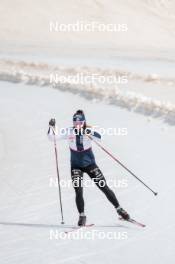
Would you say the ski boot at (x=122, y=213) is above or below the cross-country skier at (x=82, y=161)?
below

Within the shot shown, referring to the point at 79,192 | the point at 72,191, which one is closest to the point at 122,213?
the point at 79,192

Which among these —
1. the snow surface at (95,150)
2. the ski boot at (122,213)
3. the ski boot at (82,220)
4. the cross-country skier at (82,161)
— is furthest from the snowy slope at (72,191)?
the cross-country skier at (82,161)

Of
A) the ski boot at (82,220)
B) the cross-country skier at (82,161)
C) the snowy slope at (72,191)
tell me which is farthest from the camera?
the ski boot at (82,220)

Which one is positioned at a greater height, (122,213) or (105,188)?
(105,188)

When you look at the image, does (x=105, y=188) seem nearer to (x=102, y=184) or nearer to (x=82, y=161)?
(x=102, y=184)

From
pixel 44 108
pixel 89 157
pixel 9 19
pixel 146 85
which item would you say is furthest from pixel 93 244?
pixel 9 19

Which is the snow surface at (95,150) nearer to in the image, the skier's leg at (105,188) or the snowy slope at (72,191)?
the snowy slope at (72,191)

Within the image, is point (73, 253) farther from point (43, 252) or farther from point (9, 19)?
point (9, 19)

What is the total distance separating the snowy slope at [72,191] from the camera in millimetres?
10055

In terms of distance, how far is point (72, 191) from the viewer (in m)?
13.2

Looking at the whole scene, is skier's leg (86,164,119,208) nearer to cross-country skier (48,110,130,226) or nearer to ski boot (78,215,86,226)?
cross-country skier (48,110,130,226)

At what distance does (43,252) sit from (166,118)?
8069 millimetres

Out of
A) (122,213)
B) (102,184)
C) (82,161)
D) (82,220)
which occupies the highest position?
(82,161)

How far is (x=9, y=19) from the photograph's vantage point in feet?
153
